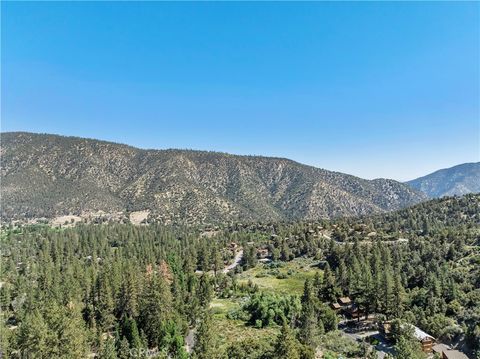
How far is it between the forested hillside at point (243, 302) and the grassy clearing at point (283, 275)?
345 mm

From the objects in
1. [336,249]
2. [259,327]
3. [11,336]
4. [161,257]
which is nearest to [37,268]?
[161,257]

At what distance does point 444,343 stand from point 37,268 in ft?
337

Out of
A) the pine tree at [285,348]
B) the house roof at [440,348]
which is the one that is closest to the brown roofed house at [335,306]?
the house roof at [440,348]

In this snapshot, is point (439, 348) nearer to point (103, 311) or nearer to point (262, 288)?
point (262, 288)

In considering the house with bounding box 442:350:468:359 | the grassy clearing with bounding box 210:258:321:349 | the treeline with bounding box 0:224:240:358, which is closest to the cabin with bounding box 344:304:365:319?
the grassy clearing with bounding box 210:258:321:349

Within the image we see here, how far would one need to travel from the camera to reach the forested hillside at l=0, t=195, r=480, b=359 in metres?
45.3

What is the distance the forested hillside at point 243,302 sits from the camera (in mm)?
45344

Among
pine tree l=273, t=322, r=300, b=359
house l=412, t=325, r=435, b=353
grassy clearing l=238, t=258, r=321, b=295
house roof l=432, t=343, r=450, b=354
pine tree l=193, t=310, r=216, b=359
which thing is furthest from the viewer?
grassy clearing l=238, t=258, r=321, b=295

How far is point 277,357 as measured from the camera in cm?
3809

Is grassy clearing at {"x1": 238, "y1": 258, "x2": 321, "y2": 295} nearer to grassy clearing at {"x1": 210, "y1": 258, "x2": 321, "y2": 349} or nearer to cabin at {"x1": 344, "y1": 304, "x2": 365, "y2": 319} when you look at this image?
grassy clearing at {"x1": 210, "y1": 258, "x2": 321, "y2": 349}

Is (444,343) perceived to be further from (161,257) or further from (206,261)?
(161,257)

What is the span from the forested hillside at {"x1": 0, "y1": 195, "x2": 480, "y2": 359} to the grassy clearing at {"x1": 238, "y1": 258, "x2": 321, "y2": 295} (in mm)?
345

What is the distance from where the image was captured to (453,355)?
4997cm

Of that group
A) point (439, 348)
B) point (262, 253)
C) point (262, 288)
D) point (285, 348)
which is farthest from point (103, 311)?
point (262, 253)
